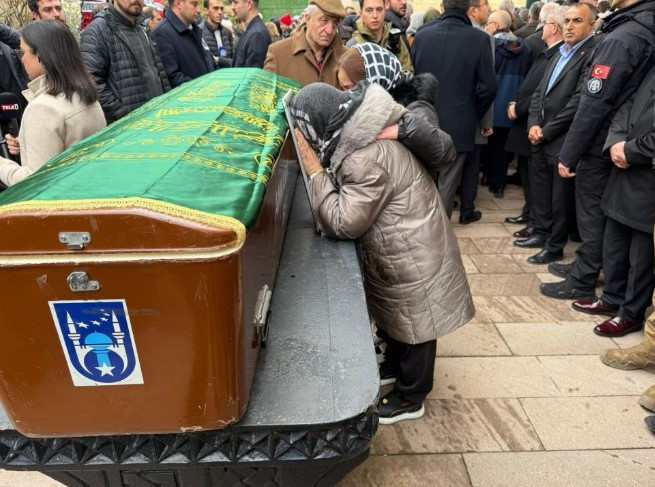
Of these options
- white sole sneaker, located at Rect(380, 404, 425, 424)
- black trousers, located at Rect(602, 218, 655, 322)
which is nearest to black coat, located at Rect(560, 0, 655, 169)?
black trousers, located at Rect(602, 218, 655, 322)

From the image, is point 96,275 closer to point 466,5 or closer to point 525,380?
point 525,380

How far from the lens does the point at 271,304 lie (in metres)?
1.86

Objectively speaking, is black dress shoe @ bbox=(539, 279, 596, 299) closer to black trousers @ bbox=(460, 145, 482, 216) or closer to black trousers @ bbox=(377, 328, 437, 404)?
black trousers @ bbox=(460, 145, 482, 216)

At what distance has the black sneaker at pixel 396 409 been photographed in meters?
2.70

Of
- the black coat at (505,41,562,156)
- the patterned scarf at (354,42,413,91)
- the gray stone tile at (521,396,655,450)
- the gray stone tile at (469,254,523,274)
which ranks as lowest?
the gray stone tile at (469,254,523,274)

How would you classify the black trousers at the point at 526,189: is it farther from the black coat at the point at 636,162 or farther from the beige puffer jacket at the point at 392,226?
the beige puffer jacket at the point at 392,226

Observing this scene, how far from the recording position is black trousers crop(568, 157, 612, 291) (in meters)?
3.81

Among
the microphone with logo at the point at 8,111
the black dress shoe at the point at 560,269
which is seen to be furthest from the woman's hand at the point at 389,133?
the black dress shoe at the point at 560,269

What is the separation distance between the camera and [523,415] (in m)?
2.79

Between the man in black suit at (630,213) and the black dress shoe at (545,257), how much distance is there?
3.11 ft

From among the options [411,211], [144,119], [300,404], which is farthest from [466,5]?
[300,404]

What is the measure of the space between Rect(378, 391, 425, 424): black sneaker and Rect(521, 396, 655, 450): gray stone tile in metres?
0.61

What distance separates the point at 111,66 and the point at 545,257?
3.89 meters

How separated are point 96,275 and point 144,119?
1.08 meters
